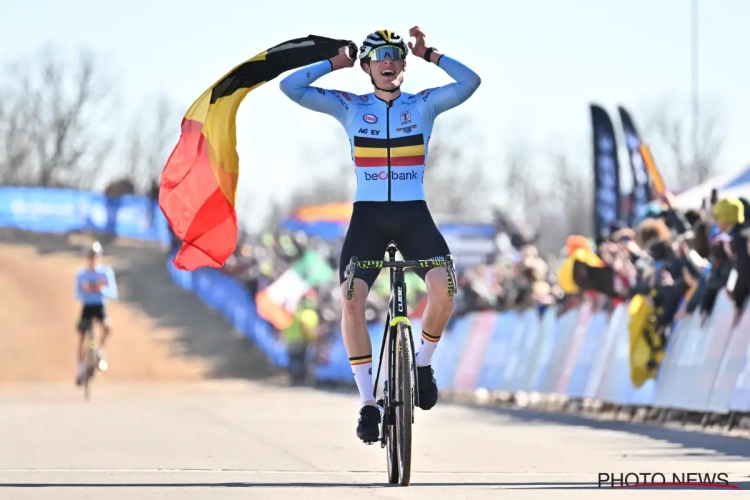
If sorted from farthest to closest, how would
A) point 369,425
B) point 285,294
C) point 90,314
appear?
1. point 285,294
2. point 90,314
3. point 369,425

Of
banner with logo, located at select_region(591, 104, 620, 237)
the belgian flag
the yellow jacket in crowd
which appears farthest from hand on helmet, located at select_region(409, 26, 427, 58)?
banner with logo, located at select_region(591, 104, 620, 237)

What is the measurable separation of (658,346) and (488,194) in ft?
331

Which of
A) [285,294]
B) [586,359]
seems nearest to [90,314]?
[586,359]

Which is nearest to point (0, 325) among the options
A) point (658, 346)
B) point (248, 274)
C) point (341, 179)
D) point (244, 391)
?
point (248, 274)

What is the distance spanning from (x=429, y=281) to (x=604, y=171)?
23.0m

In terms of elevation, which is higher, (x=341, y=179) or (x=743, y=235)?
(x=743, y=235)

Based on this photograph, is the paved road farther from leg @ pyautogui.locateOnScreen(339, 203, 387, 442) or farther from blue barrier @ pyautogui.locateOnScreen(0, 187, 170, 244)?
blue barrier @ pyautogui.locateOnScreen(0, 187, 170, 244)

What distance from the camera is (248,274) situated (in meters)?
47.1

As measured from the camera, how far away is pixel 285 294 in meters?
41.1

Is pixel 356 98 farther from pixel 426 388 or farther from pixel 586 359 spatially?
pixel 586 359

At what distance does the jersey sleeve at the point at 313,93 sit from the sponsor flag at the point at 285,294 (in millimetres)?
28906

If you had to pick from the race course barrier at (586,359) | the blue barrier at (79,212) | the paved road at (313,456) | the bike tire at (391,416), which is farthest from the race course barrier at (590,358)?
the blue barrier at (79,212)

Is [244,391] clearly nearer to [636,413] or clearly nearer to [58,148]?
[636,413]

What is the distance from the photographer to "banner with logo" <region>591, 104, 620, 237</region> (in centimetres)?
3222
